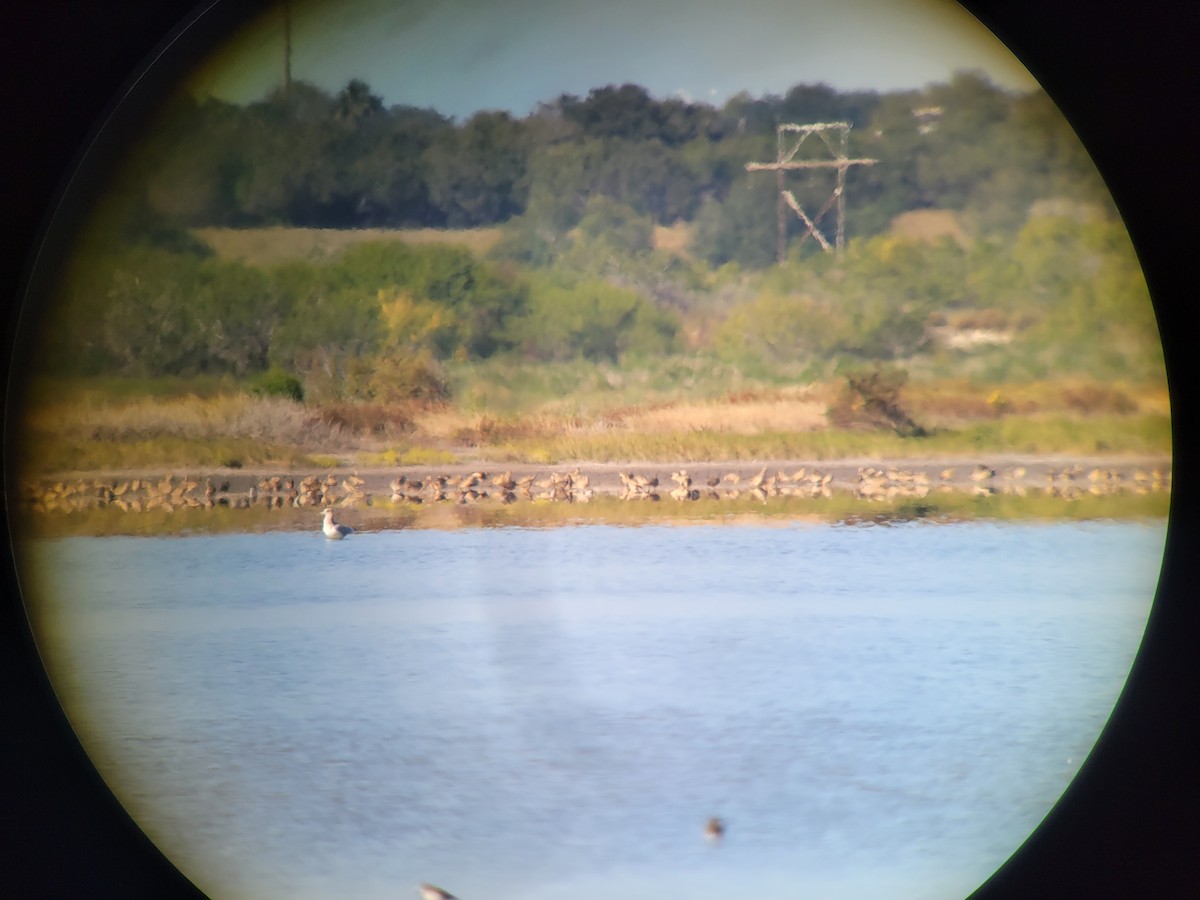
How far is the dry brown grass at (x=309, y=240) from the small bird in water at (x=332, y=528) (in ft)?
1.40

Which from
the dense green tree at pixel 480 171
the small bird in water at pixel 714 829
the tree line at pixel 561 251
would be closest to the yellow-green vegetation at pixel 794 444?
the tree line at pixel 561 251

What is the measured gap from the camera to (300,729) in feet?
5.25

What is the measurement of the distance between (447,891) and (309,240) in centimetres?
108

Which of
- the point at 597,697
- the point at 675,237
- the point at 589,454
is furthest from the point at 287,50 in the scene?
the point at 597,697

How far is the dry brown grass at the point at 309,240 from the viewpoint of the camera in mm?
1580

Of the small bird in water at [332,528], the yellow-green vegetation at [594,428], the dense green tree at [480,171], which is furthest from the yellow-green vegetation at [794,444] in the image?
the dense green tree at [480,171]

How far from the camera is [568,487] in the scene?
1.63 metres

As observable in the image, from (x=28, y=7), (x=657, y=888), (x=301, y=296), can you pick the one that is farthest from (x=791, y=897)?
(x=28, y=7)

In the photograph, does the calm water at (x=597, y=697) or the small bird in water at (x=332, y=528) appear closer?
the calm water at (x=597, y=697)

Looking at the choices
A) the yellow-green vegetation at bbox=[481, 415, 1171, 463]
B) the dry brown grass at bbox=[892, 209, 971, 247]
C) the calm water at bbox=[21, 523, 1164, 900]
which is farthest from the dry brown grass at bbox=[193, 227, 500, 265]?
the dry brown grass at bbox=[892, 209, 971, 247]

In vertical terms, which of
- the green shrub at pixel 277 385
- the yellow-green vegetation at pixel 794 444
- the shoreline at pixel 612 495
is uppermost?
the green shrub at pixel 277 385

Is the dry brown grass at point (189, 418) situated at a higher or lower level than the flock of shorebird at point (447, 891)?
A: higher

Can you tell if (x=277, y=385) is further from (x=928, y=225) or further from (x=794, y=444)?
(x=928, y=225)

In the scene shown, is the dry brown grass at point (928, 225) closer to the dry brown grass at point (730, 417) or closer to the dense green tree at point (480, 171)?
the dry brown grass at point (730, 417)
